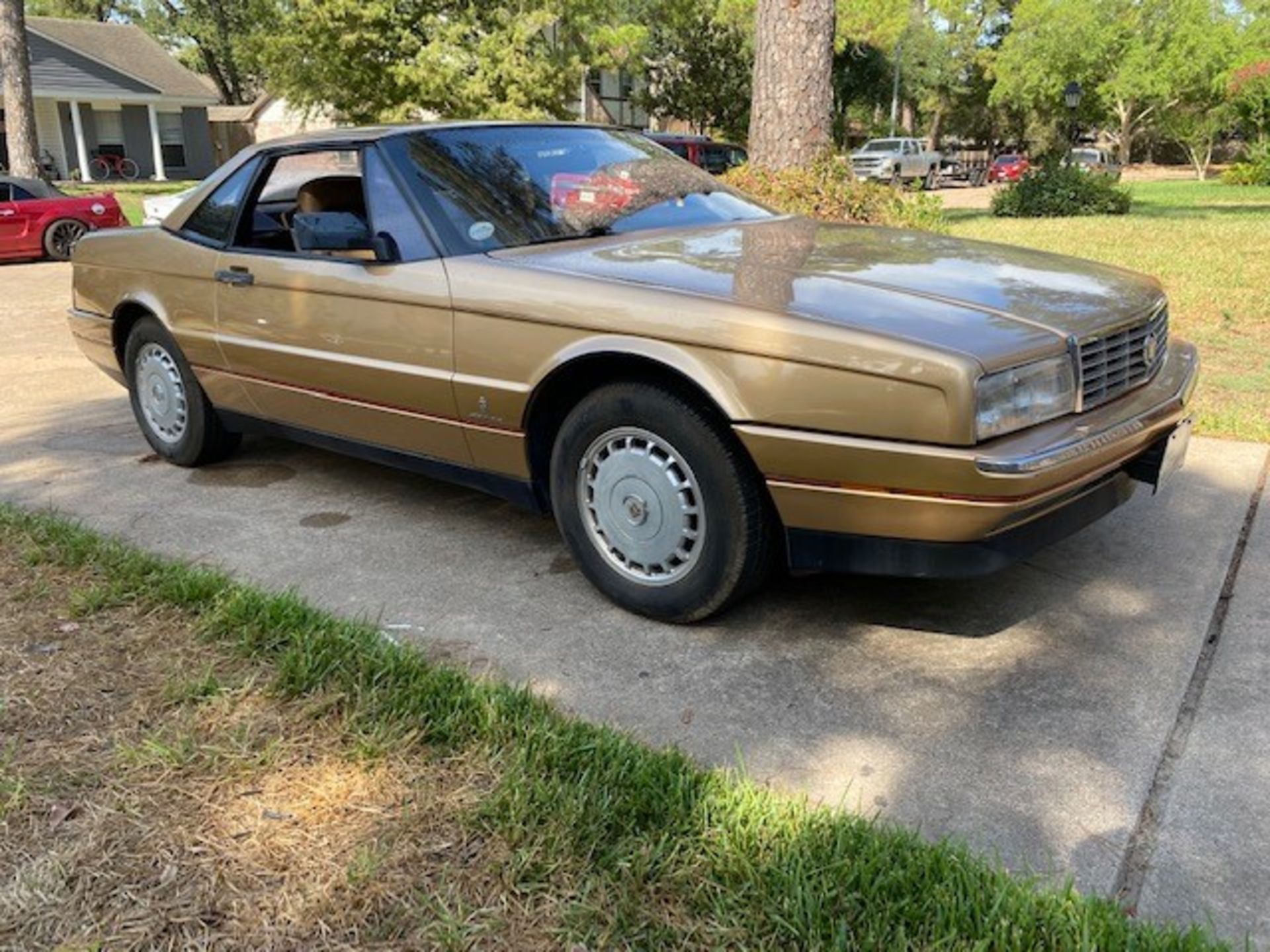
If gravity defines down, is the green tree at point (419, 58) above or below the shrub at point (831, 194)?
above

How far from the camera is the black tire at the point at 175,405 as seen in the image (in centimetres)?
472

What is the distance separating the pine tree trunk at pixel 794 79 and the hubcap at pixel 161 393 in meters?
5.17

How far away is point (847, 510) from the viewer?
2.77m

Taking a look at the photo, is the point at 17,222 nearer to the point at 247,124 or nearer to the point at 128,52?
the point at 128,52

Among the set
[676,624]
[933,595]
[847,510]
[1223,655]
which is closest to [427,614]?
[676,624]

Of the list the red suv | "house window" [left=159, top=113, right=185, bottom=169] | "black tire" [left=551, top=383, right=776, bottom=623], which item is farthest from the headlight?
"house window" [left=159, top=113, right=185, bottom=169]

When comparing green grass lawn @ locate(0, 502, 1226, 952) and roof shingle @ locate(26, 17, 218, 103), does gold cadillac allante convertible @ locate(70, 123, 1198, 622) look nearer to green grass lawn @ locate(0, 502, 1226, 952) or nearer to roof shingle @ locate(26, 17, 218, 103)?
green grass lawn @ locate(0, 502, 1226, 952)

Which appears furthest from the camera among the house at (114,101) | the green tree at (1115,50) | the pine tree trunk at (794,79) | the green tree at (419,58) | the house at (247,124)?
the green tree at (1115,50)

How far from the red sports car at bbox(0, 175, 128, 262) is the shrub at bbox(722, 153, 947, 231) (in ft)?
34.0

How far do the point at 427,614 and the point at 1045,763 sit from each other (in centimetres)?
185

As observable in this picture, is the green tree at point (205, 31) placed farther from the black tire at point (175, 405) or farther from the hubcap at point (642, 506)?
the hubcap at point (642, 506)

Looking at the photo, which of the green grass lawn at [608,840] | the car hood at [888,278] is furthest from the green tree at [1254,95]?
the green grass lawn at [608,840]

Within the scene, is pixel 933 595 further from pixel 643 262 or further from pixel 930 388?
pixel 643 262

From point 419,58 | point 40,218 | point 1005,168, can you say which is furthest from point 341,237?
point 1005,168
